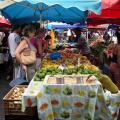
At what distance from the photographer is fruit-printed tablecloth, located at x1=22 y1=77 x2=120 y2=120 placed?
18.8 ft

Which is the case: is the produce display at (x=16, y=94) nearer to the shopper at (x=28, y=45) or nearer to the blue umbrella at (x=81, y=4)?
the shopper at (x=28, y=45)

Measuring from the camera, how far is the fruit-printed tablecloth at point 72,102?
18.8 ft

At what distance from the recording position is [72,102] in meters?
5.77

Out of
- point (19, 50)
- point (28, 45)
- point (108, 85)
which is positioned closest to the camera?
point (108, 85)

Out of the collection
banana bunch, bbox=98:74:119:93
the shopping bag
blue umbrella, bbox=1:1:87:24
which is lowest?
the shopping bag

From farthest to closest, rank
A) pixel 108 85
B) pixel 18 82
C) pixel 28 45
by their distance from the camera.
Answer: pixel 28 45, pixel 18 82, pixel 108 85

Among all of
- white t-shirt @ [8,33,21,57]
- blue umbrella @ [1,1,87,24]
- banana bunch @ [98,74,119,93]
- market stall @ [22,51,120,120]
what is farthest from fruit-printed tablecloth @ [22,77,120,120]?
blue umbrella @ [1,1,87,24]

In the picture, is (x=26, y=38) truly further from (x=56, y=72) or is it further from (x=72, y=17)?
(x=72, y=17)

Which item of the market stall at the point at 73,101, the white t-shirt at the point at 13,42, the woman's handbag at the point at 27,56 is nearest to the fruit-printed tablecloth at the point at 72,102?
the market stall at the point at 73,101

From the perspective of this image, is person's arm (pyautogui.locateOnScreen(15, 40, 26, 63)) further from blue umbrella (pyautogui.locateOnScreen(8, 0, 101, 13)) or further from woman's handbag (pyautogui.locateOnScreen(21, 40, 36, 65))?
blue umbrella (pyautogui.locateOnScreen(8, 0, 101, 13))

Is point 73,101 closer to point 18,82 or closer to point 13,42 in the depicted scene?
point 18,82

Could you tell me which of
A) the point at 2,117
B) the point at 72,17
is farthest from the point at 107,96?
the point at 72,17

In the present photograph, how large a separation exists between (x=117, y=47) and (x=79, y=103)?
5.28 meters

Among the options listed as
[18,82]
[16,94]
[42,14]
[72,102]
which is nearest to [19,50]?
[18,82]
